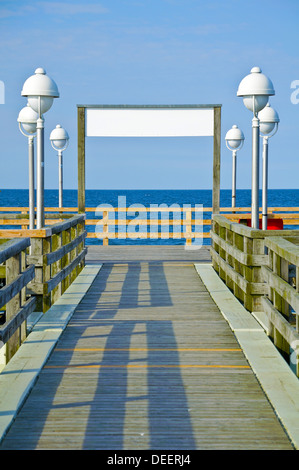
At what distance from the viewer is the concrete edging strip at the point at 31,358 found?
534cm

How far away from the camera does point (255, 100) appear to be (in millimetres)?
9617

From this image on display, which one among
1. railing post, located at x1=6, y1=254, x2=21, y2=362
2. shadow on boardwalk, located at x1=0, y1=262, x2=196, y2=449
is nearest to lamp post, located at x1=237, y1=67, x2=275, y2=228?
shadow on boardwalk, located at x1=0, y1=262, x2=196, y2=449

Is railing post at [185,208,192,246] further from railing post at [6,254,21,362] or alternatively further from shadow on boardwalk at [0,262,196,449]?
railing post at [6,254,21,362]

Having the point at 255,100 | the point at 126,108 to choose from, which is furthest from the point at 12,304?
the point at 126,108

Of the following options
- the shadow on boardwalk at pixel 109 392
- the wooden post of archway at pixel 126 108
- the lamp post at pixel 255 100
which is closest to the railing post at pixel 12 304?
the shadow on boardwalk at pixel 109 392

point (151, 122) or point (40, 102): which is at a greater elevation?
point (151, 122)

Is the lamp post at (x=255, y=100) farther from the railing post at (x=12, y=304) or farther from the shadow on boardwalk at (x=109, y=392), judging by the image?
the railing post at (x=12, y=304)

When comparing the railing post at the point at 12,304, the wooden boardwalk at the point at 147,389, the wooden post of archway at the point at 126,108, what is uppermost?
the wooden post of archway at the point at 126,108

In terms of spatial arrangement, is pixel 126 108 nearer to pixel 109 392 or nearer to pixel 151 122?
pixel 151 122

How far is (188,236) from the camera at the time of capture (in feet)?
61.6

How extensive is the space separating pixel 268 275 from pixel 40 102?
4315 millimetres

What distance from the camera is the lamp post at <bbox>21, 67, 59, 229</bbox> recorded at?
374 inches

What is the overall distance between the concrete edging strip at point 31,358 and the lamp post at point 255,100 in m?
2.72
